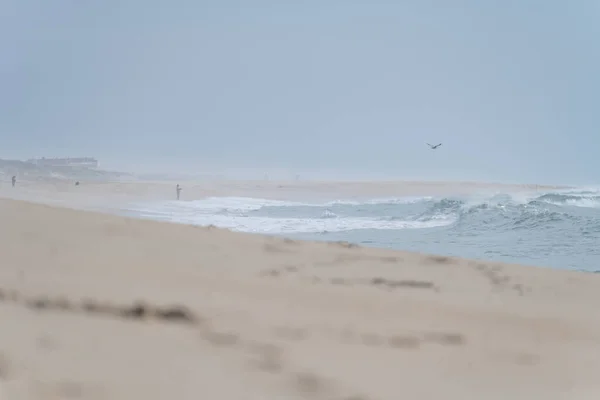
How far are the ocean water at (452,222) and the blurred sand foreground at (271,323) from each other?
1323 mm

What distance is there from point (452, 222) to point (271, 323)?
14.1 feet

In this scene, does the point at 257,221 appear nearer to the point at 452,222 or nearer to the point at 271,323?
the point at 452,222

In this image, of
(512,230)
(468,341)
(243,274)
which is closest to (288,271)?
(243,274)

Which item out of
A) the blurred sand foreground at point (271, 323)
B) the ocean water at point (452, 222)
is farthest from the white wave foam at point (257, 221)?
the blurred sand foreground at point (271, 323)

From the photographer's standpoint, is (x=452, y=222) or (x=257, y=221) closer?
(x=257, y=221)

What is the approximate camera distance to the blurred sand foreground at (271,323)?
92 cm

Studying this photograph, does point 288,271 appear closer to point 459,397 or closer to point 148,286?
point 148,286

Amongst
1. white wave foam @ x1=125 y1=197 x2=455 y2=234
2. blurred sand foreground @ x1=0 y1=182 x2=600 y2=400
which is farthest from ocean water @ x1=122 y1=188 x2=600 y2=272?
blurred sand foreground @ x1=0 y1=182 x2=600 y2=400

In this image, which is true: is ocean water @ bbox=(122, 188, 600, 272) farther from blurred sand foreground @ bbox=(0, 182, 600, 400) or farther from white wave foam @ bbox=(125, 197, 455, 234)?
blurred sand foreground @ bbox=(0, 182, 600, 400)

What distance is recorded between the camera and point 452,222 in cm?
529

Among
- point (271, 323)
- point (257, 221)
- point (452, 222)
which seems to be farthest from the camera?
point (452, 222)

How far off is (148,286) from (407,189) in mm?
8814

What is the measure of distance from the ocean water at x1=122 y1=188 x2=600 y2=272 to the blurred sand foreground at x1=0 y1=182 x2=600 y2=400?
1.32 m

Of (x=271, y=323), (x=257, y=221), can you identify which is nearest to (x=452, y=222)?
(x=257, y=221)
